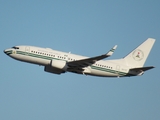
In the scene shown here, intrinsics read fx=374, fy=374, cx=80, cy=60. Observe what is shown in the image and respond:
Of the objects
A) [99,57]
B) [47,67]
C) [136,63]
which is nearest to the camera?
[99,57]

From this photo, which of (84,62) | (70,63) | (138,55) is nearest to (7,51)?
(70,63)

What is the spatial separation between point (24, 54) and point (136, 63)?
2218cm

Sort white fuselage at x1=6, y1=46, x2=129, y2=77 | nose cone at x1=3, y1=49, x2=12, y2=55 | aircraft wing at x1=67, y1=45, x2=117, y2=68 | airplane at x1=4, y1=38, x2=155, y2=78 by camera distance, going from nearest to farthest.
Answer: aircraft wing at x1=67, y1=45, x2=117, y2=68
airplane at x1=4, y1=38, x2=155, y2=78
white fuselage at x1=6, y1=46, x2=129, y2=77
nose cone at x1=3, y1=49, x2=12, y2=55

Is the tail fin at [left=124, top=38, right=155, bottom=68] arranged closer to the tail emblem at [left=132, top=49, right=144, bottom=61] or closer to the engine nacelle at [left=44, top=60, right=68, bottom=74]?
the tail emblem at [left=132, top=49, right=144, bottom=61]

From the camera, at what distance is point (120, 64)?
Result: 68.9m

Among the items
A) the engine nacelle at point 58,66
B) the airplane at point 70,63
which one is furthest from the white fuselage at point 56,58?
the engine nacelle at point 58,66

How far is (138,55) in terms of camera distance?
73.5 meters

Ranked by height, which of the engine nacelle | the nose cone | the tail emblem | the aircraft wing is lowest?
the engine nacelle

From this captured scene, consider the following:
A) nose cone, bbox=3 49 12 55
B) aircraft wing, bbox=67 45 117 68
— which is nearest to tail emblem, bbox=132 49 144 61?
aircraft wing, bbox=67 45 117 68

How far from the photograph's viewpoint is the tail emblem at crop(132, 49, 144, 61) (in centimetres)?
7306

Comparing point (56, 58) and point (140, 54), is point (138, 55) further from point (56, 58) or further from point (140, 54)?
point (56, 58)

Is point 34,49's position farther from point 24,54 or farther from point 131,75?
point 131,75


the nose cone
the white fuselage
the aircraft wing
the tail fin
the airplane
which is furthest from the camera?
the tail fin

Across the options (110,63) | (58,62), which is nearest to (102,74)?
(110,63)
